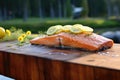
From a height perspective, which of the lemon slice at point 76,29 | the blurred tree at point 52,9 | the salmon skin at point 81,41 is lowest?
the blurred tree at point 52,9

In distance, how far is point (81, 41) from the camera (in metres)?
2.07

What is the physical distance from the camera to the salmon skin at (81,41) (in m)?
2.04

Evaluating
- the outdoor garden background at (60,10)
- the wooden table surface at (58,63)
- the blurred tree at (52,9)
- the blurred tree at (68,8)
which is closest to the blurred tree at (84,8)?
the outdoor garden background at (60,10)

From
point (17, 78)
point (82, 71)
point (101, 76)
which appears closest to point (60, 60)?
point (82, 71)

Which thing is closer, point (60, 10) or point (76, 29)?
point (76, 29)

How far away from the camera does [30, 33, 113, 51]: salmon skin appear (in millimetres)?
2045

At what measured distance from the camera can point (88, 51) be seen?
2049mm

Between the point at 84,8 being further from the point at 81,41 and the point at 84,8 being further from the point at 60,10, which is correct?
the point at 81,41

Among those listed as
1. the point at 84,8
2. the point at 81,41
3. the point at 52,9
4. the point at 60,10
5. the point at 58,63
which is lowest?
the point at 60,10

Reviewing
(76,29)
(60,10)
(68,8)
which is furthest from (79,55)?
(60,10)

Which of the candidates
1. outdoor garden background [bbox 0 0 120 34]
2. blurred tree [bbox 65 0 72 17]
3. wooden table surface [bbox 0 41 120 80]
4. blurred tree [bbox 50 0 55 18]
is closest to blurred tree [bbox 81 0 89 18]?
outdoor garden background [bbox 0 0 120 34]

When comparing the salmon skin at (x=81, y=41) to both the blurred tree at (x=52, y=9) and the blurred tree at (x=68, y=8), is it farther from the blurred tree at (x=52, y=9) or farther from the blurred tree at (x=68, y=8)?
the blurred tree at (x=52, y=9)

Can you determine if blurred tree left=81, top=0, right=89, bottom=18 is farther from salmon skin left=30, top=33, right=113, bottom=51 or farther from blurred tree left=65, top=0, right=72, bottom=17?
salmon skin left=30, top=33, right=113, bottom=51

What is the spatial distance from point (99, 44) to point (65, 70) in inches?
15.3
